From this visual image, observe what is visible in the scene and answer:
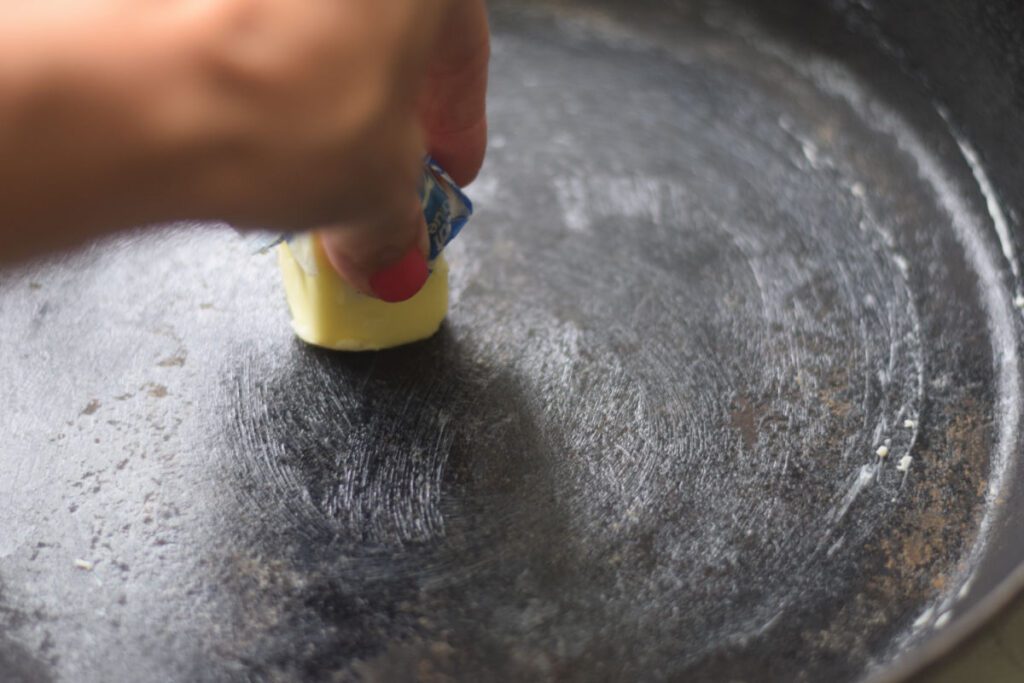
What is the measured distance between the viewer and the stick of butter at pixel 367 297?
2.84ft

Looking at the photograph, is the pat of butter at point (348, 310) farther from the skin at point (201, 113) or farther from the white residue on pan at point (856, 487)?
the white residue on pan at point (856, 487)

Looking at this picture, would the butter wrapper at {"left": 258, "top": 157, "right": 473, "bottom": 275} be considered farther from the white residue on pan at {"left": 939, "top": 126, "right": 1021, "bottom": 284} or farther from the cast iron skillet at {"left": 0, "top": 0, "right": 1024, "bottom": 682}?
the white residue on pan at {"left": 939, "top": 126, "right": 1021, "bottom": 284}

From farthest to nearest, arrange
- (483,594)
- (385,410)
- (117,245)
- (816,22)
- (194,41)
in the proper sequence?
(816,22), (117,245), (385,410), (483,594), (194,41)

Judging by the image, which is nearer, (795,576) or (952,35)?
(795,576)

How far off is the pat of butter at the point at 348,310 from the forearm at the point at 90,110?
333 millimetres

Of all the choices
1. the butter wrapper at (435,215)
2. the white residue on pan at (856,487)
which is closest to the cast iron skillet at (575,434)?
the white residue on pan at (856,487)

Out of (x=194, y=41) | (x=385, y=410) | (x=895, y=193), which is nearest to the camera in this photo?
(x=194, y=41)

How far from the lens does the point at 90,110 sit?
0.51m

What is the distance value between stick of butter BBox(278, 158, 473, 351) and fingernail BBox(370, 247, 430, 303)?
0.06 meters

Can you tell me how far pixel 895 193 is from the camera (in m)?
1.18

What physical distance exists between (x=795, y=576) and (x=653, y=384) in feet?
0.71

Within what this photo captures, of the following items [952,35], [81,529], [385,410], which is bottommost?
[81,529]

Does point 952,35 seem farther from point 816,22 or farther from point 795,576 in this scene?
point 795,576

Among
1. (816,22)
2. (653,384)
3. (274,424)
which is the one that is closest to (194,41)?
(274,424)
